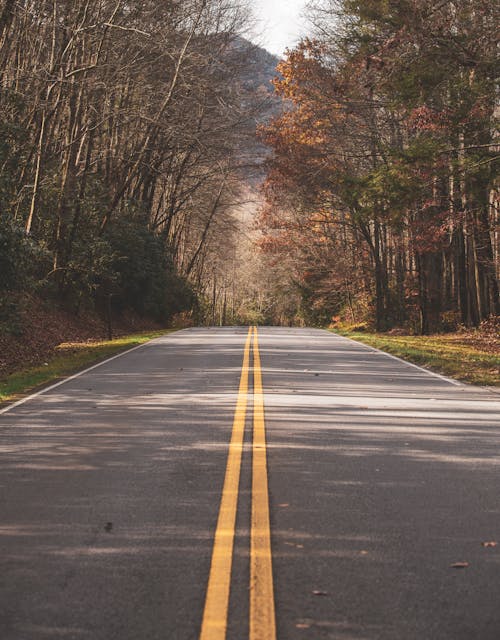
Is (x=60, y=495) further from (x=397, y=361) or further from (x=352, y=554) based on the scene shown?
(x=397, y=361)

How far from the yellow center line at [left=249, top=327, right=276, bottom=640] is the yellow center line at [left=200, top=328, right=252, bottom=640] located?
14cm

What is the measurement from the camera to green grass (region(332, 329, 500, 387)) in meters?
17.6

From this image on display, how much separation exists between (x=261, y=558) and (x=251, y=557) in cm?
7

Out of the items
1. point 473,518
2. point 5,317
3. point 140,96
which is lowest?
point 473,518

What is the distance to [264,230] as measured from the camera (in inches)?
2135

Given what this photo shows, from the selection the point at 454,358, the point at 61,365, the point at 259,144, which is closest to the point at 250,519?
the point at 61,365

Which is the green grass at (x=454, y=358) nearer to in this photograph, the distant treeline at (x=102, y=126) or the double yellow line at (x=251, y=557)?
the double yellow line at (x=251, y=557)

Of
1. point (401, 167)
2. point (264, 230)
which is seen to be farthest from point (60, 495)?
→ point (264, 230)

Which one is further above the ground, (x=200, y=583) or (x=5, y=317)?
(x=5, y=317)

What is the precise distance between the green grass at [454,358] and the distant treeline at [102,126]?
9.45 m

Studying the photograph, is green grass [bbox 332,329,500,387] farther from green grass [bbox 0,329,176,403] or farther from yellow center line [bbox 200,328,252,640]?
yellow center line [bbox 200,328,252,640]

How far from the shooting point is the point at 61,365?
19984mm

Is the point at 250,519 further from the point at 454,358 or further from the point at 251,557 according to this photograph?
the point at 454,358

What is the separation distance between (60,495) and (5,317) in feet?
49.4
